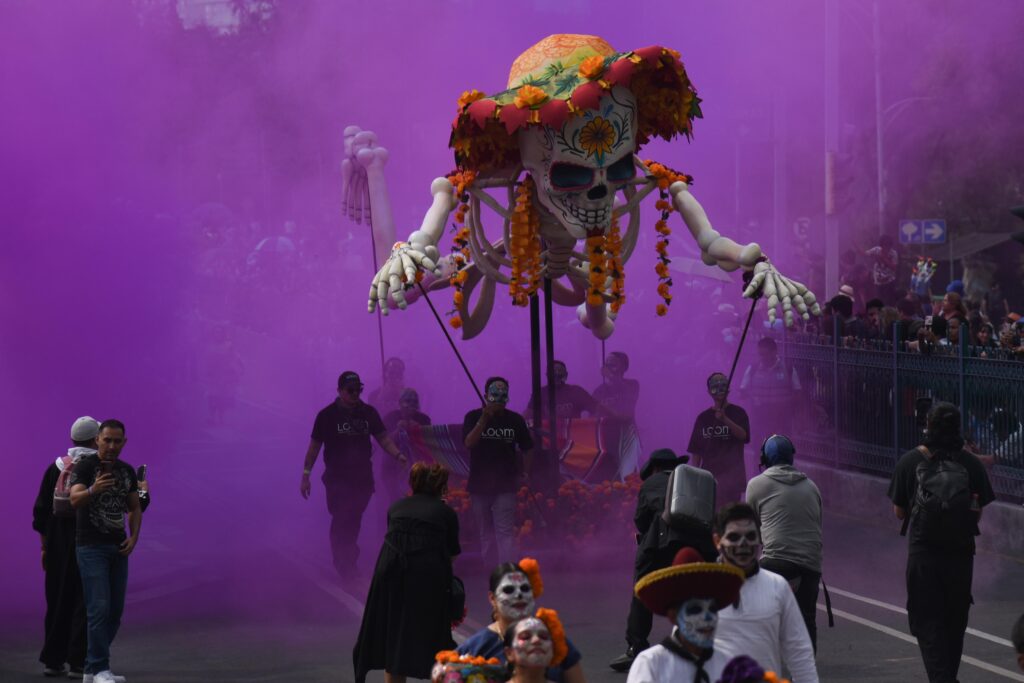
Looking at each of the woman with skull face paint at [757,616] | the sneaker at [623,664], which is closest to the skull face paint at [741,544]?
the woman with skull face paint at [757,616]

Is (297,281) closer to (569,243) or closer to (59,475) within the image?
(569,243)

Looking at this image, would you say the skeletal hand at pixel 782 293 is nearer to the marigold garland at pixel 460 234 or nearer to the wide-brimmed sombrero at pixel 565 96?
the wide-brimmed sombrero at pixel 565 96

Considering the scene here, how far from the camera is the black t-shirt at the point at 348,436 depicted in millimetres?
13438

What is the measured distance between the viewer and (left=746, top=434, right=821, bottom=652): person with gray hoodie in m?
8.80

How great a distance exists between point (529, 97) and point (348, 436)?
318 cm

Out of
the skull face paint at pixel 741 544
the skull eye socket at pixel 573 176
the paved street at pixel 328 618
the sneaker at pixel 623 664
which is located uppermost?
the skull eye socket at pixel 573 176

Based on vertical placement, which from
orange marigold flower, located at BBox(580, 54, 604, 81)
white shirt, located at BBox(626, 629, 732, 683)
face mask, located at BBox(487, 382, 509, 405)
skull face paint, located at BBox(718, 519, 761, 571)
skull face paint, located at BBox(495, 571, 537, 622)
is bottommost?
white shirt, located at BBox(626, 629, 732, 683)

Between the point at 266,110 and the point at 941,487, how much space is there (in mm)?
10683

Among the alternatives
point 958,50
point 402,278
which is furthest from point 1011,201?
point 402,278

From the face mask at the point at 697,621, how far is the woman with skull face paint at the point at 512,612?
Answer: 82 cm

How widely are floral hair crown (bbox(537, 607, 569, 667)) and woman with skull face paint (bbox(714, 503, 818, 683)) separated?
56cm

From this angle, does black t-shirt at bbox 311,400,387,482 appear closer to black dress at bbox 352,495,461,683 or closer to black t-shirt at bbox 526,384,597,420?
black t-shirt at bbox 526,384,597,420

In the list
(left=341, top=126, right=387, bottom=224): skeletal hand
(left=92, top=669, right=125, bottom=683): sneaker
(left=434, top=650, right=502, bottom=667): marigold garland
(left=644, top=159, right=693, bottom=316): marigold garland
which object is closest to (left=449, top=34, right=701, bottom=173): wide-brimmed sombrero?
(left=644, top=159, right=693, bottom=316): marigold garland

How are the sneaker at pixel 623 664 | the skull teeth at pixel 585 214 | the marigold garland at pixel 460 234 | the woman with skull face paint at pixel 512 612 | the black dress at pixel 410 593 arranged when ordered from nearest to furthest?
the woman with skull face paint at pixel 512 612, the black dress at pixel 410 593, the sneaker at pixel 623 664, the skull teeth at pixel 585 214, the marigold garland at pixel 460 234
